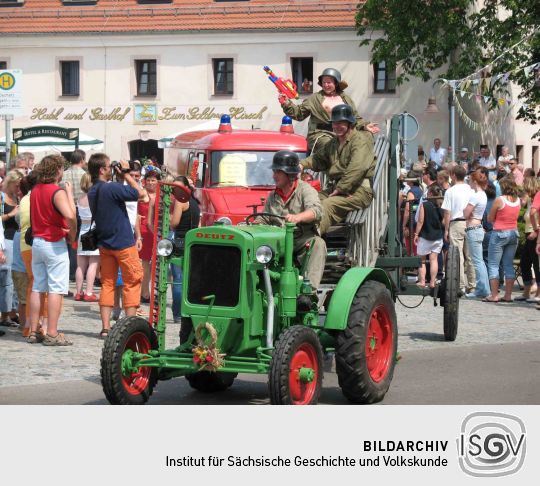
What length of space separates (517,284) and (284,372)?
1377 centimetres

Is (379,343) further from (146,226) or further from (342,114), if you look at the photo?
(146,226)

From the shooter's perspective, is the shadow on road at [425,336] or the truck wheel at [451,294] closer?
the truck wheel at [451,294]

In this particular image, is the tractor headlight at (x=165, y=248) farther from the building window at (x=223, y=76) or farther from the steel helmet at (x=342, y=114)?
the building window at (x=223, y=76)

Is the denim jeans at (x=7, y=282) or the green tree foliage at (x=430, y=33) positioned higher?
the green tree foliage at (x=430, y=33)

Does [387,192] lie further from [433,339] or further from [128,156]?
[128,156]

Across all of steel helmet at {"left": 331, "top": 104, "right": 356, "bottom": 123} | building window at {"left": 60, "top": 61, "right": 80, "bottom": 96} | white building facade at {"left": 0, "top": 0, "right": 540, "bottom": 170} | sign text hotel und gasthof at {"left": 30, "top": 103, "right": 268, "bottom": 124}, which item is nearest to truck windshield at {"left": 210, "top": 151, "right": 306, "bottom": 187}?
steel helmet at {"left": 331, "top": 104, "right": 356, "bottom": 123}

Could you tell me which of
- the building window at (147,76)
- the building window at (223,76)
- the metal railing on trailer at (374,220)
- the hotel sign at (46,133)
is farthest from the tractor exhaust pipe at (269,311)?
the building window at (147,76)

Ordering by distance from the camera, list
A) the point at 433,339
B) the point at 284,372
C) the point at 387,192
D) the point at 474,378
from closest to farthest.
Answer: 1. the point at 284,372
2. the point at 474,378
3. the point at 387,192
4. the point at 433,339

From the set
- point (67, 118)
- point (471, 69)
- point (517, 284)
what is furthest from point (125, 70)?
point (517, 284)

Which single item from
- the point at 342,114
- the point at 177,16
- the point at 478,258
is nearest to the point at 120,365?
the point at 342,114

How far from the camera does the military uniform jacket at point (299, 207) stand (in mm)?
10734

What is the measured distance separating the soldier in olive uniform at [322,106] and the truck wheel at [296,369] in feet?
14.2

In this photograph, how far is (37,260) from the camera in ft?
45.3

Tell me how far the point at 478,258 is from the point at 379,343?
923cm
